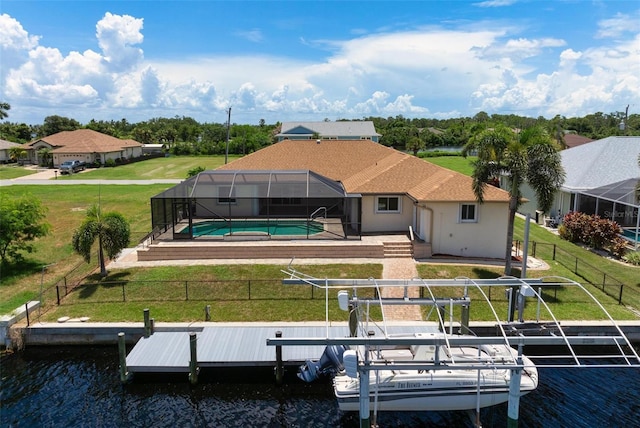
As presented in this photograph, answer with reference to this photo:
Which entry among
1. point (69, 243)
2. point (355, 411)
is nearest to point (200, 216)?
point (69, 243)

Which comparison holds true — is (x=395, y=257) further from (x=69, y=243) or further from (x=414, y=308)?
(x=69, y=243)

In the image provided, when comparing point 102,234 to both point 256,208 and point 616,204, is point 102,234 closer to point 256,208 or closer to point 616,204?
point 256,208

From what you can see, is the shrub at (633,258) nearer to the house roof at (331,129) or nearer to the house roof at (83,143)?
the house roof at (83,143)

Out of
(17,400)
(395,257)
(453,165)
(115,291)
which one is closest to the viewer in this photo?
(17,400)

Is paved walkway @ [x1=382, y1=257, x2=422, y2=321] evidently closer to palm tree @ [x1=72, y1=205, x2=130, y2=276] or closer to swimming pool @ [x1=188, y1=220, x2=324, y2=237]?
swimming pool @ [x1=188, y1=220, x2=324, y2=237]

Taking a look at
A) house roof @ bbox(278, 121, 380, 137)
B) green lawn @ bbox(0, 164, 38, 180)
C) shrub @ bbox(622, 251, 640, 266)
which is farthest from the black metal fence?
house roof @ bbox(278, 121, 380, 137)

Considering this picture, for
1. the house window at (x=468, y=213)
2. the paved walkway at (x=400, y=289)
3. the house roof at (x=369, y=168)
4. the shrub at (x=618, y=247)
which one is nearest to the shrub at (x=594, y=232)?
the shrub at (x=618, y=247)

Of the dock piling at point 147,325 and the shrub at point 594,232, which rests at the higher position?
the shrub at point 594,232
